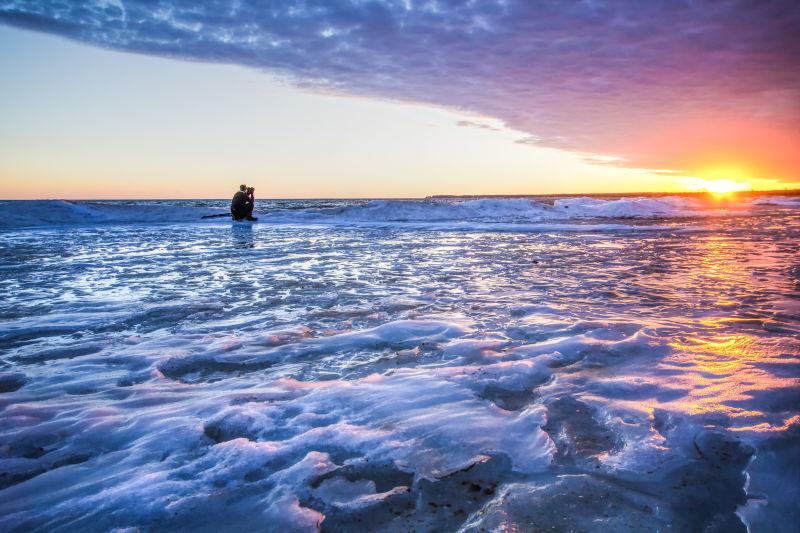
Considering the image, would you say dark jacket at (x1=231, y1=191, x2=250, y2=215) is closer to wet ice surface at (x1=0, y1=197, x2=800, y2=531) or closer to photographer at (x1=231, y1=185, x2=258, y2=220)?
photographer at (x1=231, y1=185, x2=258, y2=220)

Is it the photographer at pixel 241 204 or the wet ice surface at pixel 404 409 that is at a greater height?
the photographer at pixel 241 204

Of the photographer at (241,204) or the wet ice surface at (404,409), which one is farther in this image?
the photographer at (241,204)

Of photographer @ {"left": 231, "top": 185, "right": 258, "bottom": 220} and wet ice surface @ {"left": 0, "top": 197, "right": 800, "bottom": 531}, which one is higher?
photographer @ {"left": 231, "top": 185, "right": 258, "bottom": 220}

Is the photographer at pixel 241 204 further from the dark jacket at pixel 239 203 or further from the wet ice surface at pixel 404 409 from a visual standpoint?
the wet ice surface at pixel 404 409

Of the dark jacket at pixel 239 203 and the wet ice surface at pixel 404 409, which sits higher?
the dark jacket at pixel 239 203

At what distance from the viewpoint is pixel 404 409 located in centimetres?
238

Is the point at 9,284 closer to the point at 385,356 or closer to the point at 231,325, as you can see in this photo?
the point at 231,325

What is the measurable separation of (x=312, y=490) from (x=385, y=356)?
152 cm

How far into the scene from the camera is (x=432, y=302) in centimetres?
478

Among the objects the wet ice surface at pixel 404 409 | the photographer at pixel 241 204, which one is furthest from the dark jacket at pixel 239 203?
the wet ice surface at pixel 404 409

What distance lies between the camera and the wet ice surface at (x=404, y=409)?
5.35ft

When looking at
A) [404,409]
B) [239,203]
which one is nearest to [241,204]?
[239,203]

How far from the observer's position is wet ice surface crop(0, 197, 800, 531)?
1.63 meters

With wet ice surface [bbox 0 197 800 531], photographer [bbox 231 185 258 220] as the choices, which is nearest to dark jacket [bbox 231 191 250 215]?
Answer: photographer [bbox 231 185 258 220]
